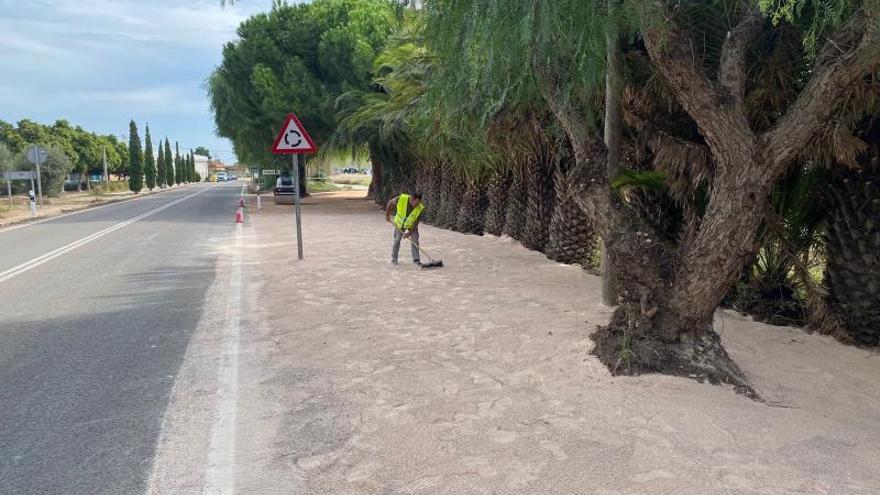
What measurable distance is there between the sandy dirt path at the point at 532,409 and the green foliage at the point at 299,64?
23.0m

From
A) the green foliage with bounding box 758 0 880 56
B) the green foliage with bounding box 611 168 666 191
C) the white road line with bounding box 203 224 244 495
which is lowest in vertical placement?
the white road line with bounding box 203 224 244 495

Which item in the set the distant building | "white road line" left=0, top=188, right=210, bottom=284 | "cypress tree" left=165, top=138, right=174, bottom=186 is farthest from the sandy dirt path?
the distant building

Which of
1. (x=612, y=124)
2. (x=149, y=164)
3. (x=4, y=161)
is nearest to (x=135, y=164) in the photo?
(x=149, y=164)

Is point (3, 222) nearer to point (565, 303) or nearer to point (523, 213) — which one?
point (523, 213)

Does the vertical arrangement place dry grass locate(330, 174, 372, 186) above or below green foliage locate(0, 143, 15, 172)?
below

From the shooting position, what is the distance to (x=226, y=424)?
4285mm

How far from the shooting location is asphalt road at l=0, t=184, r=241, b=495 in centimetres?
372

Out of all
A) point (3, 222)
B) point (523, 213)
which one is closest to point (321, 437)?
point (523, 213)

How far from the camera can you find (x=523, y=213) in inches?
548

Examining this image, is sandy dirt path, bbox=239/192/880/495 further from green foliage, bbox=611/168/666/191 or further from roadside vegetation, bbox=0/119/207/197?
roadside vegetation, bbox=0/119/207/197

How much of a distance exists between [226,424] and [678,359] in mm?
3403

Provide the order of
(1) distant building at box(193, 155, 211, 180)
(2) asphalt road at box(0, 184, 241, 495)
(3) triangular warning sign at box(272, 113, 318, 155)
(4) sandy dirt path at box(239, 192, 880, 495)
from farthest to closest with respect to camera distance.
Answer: (1) distant building at box(193, 155, 211, 180)
(3) triangular warning sign at box(272, 113, 318, 155)
(2) asphalt road at box(0, 184, 241, 495)
(4) sandy dirt path at box(239, 192, 880, 495)

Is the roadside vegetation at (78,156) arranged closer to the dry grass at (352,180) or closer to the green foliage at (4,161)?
the green foliage at (4,161)

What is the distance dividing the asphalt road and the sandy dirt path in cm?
85
